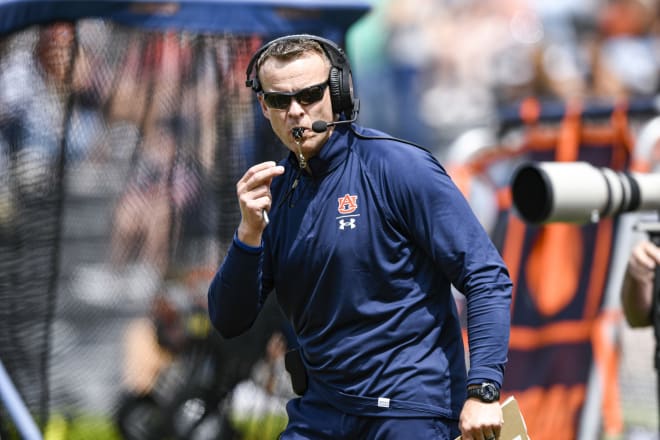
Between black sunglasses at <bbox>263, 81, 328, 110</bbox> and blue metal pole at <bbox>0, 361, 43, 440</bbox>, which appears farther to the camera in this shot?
blue metal pole at <bbox>0, 361, 43, 440</bbox>

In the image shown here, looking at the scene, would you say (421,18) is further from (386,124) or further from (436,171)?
(436,171)

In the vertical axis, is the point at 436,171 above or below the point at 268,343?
above

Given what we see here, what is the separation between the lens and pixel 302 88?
2705mm

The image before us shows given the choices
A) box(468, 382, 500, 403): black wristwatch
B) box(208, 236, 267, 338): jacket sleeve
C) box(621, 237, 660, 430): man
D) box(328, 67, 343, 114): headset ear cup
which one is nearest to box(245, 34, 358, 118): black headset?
→ box(328, 67, 343, 114): headset ear cup

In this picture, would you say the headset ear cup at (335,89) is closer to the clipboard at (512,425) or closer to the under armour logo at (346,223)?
the under armour logo at (346,223)

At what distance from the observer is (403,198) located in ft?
8.61

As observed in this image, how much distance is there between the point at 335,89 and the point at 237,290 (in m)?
0.61

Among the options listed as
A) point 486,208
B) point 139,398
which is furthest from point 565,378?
point 139,398

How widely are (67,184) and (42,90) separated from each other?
376 mm

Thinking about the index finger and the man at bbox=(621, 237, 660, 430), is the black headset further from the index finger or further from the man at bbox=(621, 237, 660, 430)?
the man at bbox=(621, 237, 660, 430)

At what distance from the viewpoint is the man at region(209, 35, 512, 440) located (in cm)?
259

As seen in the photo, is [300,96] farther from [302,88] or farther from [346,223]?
[346,223]

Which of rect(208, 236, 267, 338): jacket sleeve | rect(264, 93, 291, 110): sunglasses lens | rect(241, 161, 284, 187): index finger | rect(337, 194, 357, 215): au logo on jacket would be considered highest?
rect(264, 93, 291, 110): sunglasses lens

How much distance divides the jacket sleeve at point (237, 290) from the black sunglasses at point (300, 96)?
0.38 metres
